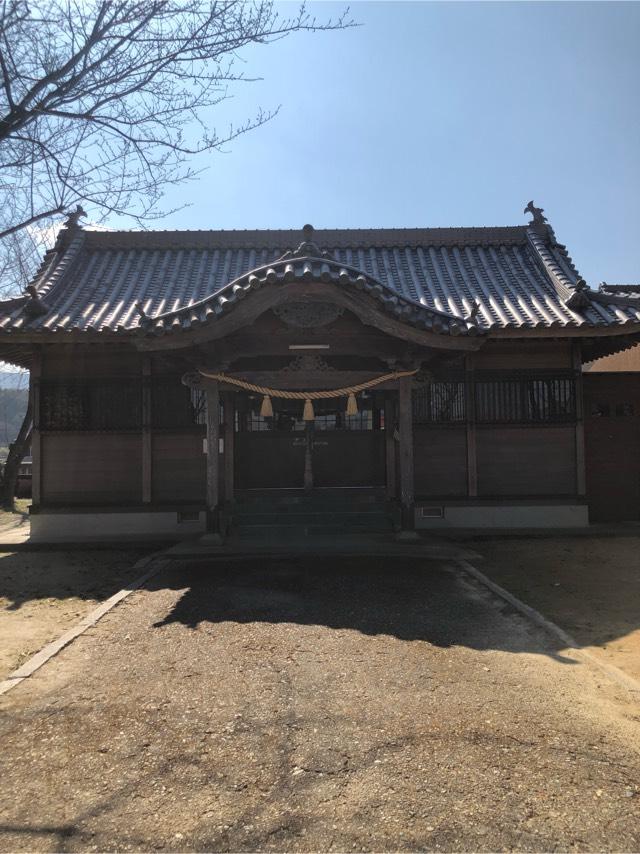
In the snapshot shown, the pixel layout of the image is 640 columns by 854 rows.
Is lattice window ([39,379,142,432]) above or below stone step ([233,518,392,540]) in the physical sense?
above

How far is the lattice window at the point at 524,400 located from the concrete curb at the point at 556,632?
3879 mm

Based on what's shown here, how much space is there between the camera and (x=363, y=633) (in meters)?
5.19

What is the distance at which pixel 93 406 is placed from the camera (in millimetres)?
10336

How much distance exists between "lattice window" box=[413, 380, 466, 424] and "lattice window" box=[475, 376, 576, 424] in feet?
1.09

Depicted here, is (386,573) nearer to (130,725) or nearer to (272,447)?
(130,725)

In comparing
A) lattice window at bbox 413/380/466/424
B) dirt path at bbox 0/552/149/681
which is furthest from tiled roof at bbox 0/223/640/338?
dirt path at bbox 0/552/149/681

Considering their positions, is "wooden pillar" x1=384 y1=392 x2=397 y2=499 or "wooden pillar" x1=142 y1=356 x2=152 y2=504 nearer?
"wooden pillar" x1=142 y1=356 x2=152 y2=504

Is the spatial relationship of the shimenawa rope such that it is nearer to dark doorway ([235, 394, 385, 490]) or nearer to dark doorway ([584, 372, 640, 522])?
dark doorway ([235, 394, 385, 490])

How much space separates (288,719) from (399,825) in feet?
3.81

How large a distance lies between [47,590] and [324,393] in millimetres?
4997

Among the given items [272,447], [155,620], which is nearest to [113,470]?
[272,447]

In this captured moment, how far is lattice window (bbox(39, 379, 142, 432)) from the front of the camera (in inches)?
403

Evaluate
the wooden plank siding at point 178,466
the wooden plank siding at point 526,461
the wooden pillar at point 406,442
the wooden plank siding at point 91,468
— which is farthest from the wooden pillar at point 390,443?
the wooden plank siding at point 91,468

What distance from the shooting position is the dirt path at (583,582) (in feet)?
17.0
